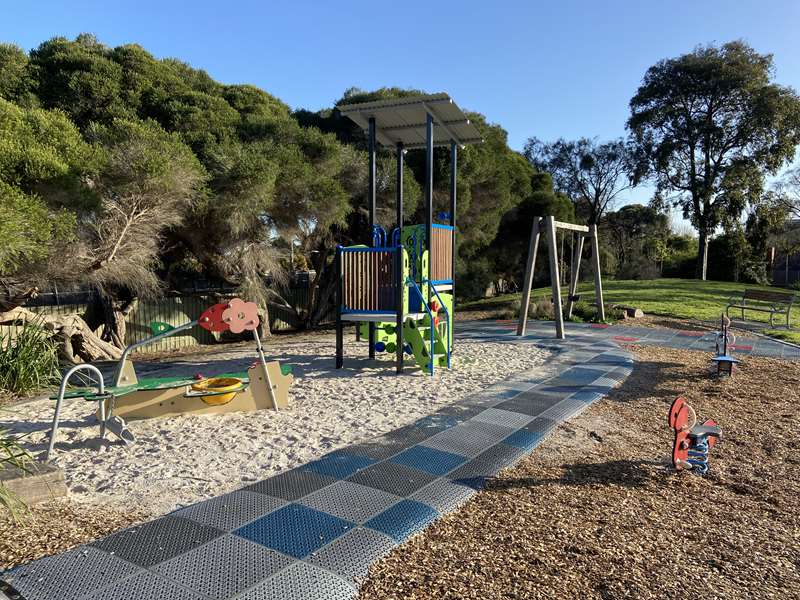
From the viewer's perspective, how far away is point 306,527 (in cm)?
301

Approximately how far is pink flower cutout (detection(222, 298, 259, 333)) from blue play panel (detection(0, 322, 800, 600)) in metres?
1.88

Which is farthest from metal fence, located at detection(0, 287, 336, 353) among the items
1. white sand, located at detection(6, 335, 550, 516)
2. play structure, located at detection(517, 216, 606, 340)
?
play structure, located at detection(517, 216, 606, 340)

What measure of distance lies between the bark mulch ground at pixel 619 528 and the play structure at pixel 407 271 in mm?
3239

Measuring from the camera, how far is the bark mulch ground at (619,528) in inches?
99.7

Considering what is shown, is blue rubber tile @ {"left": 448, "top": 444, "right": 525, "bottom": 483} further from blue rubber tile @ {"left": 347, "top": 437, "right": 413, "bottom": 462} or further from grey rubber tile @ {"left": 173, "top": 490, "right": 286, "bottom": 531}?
grey rubber tile @ {"left": 173, "top": 490, "right": 286, "bottom": 531}

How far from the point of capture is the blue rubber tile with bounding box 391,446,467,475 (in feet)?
13.1

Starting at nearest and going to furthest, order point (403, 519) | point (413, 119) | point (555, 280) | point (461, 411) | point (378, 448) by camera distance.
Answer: point (403, 519) → point (378, 448) → point (461, 411) → point (413, 119) → point (555, 280)

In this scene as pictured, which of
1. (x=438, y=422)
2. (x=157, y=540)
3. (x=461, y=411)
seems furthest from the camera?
(x=461, y=411)

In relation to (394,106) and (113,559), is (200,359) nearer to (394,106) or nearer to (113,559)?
(394,106)

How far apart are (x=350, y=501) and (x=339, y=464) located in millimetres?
724

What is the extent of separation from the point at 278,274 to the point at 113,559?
398 inches

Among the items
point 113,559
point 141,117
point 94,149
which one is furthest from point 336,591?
point 141,117

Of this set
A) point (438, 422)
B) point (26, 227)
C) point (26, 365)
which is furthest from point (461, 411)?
point (26, 365)

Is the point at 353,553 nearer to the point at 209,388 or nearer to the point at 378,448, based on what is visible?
the point at 378,448
